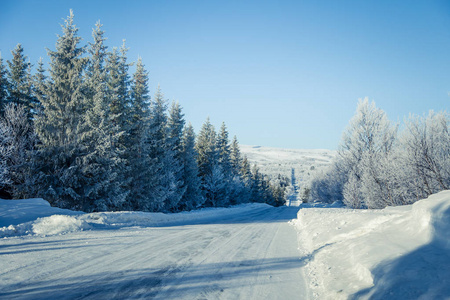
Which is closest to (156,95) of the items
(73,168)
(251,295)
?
(73,168)

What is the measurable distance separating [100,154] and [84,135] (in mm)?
1617

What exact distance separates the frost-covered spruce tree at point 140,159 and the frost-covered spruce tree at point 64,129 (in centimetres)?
390

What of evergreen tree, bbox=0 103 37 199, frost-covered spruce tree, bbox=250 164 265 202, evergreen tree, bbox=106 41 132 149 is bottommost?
frost-covered spruce tree, bbox=250 164 265 202

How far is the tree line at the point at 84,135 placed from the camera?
598 inches

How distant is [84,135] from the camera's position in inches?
616

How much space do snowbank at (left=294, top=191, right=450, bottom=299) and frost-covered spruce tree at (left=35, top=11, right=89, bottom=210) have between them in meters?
15.5

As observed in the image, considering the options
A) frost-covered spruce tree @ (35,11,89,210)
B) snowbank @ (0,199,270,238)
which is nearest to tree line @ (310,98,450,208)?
snowbank @ (0,199,270,238)

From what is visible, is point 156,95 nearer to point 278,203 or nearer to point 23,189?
point 23,189

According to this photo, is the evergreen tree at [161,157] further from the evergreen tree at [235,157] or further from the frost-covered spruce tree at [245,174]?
the frost-covered spruce tree at [245,174]

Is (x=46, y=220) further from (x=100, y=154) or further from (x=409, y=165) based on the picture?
(x=409, y=165)

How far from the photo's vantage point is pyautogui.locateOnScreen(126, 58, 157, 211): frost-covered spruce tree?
19391 mm

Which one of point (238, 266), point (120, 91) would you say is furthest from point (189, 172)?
point (238, 266)

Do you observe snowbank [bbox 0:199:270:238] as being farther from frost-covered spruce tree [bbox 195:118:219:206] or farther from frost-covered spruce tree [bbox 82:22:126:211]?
frost-covered spruce tree [bbox 195:118:219:206]

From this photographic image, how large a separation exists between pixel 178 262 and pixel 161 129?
19843 mm
